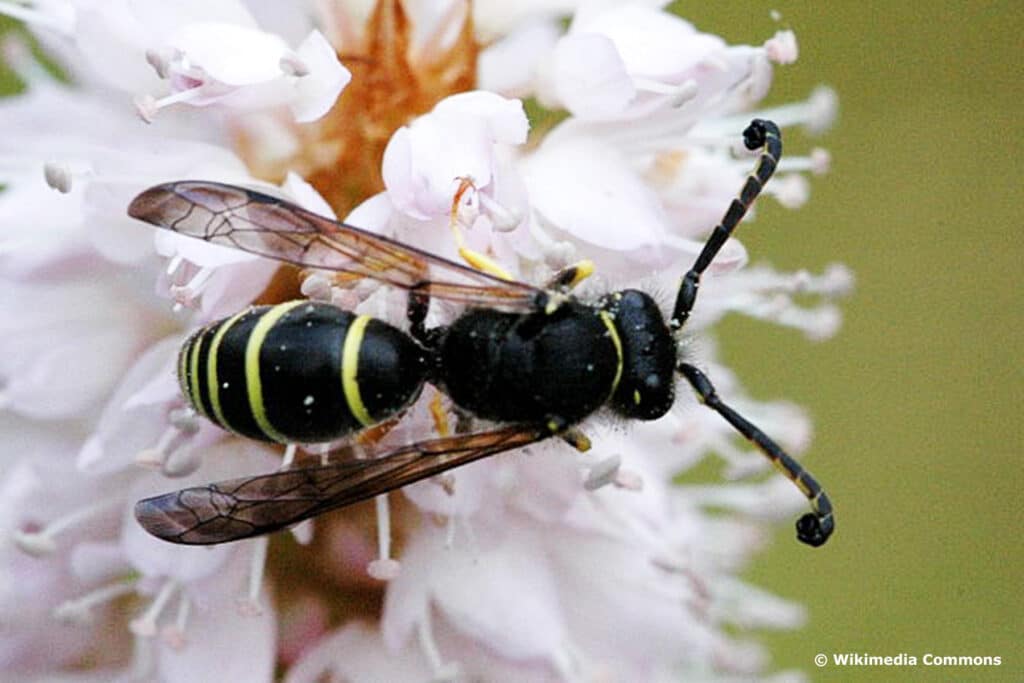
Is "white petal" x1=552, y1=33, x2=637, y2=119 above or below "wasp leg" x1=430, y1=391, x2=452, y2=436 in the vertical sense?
above

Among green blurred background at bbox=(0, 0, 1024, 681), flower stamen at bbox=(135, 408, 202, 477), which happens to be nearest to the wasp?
flower stamen at bbox=(135, 408, 202, 477)

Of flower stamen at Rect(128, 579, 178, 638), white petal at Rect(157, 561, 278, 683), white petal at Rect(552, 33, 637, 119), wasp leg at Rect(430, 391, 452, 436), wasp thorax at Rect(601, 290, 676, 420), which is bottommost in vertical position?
white petal at Rect(157, 561, 278, 683)

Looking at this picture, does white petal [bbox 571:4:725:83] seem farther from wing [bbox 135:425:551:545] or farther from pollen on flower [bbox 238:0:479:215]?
wing [bbox 135:425:551:545]

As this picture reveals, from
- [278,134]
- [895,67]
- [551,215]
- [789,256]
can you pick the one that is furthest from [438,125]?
[895,67]

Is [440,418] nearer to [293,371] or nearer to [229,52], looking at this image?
[293,371]

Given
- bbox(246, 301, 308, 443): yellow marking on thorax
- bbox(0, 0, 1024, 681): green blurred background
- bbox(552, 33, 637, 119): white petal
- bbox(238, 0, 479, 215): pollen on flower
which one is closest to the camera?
bbox(246, 301, 308, 443): yellow marking on thorax

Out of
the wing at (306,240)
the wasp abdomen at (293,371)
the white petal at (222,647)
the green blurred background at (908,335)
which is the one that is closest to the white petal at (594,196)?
the wing at (306,240)
